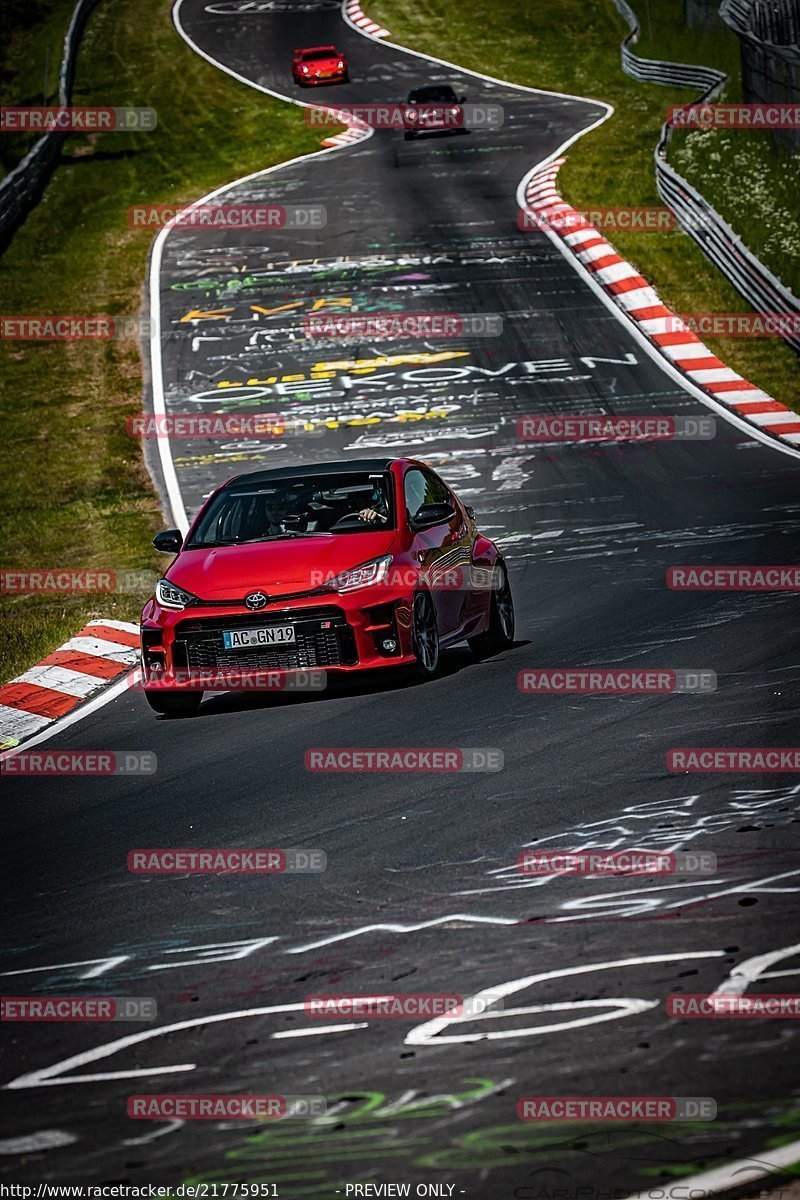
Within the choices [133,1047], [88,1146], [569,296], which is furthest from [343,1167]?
[569,296]

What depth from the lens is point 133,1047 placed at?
16.6 ft

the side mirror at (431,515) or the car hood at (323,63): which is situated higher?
the side mirror at (431,515)

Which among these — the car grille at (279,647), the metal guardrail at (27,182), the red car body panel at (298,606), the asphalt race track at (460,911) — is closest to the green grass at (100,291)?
the metal guardrail at (27,182)

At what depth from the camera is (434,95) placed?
4581 centimetres

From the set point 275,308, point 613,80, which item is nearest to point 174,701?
point 275,308

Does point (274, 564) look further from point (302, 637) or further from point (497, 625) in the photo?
point (497, 625)

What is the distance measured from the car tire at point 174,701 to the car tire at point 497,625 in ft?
6.64

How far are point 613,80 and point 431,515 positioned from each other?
4158 cm

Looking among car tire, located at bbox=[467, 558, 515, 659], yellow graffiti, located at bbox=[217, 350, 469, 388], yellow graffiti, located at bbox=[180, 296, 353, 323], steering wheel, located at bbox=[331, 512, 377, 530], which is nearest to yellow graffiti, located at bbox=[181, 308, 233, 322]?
yellow graffiti, located at bbox=[180, 296, 353, 323]

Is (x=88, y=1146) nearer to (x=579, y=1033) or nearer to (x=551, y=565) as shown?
(x=579, y=1033)

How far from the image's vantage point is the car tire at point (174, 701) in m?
10.7

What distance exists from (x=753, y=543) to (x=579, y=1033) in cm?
1021

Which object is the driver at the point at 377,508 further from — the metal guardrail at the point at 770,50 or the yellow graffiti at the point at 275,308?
the metal guardrail at the point at 770,50

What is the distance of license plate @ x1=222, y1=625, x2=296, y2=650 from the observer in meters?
10.4
